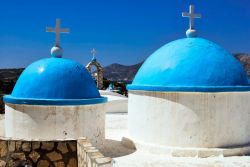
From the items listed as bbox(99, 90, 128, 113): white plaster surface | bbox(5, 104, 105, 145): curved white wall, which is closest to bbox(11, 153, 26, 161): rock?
bbox(5, 104, 105, 145): curved white wall

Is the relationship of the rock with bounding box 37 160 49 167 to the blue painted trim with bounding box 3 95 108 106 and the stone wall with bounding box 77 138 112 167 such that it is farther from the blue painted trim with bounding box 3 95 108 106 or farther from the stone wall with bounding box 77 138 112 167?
the blue painted trim with bounding box 3 95 108 106

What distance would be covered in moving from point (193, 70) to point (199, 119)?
3.62 feet

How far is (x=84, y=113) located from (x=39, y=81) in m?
1.22

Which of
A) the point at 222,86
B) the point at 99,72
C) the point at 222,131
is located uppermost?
the point at 99,72

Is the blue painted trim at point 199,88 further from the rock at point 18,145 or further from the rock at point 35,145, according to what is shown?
the rock at point 18,145

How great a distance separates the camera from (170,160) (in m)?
6.86

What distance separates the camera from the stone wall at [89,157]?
4.35 metres

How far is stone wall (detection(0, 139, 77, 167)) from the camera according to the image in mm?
5684

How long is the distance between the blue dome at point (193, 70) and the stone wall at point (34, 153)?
2779 millimetres

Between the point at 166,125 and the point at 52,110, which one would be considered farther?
the point at 166,125

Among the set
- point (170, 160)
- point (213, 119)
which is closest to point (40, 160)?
point (170, 160)

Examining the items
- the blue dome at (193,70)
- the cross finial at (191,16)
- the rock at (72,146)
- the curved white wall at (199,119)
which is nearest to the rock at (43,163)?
the rock at (72,146)

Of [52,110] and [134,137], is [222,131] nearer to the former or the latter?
[134,137]

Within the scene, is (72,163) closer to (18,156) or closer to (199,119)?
(18,156)
